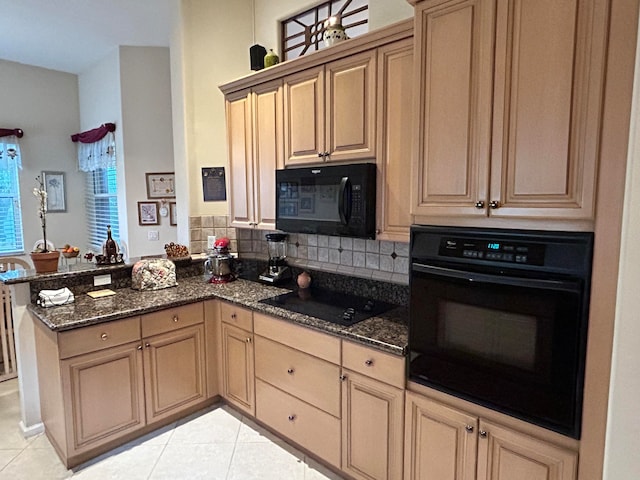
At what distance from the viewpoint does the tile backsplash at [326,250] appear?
2.42 metres

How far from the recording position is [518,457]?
1447mm

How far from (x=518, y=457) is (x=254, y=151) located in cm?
233

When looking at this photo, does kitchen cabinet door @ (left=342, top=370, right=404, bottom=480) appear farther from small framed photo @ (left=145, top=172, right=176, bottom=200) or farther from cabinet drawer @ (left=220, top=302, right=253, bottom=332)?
small framed photo @ (left=145, top=172, right=176, bottom=200)

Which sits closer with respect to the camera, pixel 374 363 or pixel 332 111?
pixel 374 363

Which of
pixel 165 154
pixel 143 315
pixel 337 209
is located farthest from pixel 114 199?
pixel 337 209

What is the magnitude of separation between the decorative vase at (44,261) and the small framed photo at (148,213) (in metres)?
2.00

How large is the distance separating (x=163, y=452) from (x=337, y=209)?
1808 mm

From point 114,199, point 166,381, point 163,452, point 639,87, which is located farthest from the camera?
point 114,199

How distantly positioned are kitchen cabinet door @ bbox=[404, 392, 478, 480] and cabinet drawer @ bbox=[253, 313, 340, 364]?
1.50ft

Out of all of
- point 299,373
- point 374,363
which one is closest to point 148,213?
point 299,373

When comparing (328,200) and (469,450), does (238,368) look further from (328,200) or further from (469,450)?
(469,450)

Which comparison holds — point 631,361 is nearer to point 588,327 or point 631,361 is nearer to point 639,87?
point 588,327

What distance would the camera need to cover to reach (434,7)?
158 cm

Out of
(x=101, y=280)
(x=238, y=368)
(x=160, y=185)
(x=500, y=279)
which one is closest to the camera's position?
(x=500, y=279)
